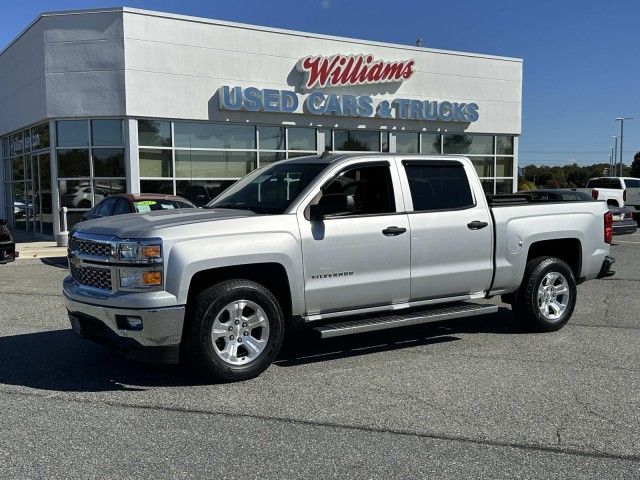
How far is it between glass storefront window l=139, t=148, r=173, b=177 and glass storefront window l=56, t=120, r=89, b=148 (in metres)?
1.63

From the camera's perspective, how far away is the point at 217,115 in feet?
60.3

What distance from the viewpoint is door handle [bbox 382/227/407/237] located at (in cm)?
602

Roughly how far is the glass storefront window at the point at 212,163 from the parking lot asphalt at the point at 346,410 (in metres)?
11.4

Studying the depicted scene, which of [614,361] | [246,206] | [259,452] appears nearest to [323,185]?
[246,206]

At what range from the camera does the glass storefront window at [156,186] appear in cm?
1773

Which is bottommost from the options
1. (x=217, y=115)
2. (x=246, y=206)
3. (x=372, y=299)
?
(x=372, y=299)

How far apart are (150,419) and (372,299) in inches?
92.1

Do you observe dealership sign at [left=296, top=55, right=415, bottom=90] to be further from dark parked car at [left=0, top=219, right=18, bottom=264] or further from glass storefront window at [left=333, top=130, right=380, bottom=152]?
dark parked car at [left=0, top=219, right=18, bottom=264]

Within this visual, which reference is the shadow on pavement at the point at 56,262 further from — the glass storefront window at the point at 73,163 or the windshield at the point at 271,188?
the windshield at the point at 271,188

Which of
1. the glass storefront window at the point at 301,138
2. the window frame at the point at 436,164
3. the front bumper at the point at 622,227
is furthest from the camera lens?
the glass storefront window at the point at 301,138

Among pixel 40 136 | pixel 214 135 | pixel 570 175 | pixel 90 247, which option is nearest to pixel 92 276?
pixel 90 247

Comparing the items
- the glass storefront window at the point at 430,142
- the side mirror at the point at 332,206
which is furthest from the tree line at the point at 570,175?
the side mirror at the point at 332,206

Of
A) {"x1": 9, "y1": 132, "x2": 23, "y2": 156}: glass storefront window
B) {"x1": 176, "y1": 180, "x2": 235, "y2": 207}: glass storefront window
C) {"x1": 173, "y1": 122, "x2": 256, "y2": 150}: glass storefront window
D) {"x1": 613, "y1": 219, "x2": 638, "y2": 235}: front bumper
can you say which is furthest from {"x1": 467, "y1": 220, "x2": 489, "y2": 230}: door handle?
{"x1": 9, "y1": 132, "x2": 23, "y2": 156}: glass storefront window

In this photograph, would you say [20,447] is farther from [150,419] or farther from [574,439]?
[574,439]
